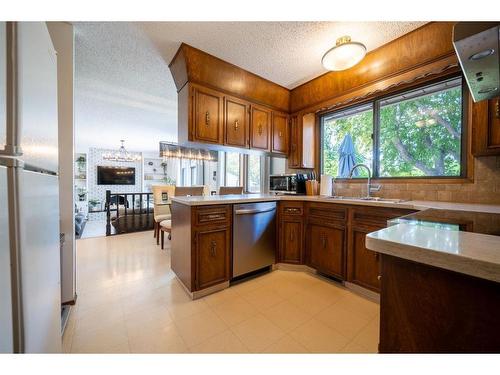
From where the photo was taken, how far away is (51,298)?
857 millimetres

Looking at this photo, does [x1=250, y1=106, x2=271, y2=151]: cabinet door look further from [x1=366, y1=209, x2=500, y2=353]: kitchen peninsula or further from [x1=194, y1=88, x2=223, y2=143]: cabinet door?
[x1=366, y1=209, x2=500, y2=353]: kitchen peninsula

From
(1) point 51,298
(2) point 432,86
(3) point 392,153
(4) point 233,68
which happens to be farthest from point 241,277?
(2) point 432,86

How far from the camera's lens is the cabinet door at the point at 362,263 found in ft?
5.56

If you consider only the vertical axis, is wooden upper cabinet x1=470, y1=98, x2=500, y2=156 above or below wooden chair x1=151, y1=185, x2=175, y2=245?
above

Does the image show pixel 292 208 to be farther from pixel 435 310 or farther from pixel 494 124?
pixel 435 310

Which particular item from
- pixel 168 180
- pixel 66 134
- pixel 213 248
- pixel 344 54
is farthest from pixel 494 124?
pixel 168 180

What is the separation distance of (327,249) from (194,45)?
2459mm

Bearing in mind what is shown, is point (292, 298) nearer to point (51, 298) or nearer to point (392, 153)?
point (51, 298)

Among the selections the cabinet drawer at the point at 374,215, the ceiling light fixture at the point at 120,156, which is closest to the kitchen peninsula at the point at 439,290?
the cabinet drawer at the point at 374,215

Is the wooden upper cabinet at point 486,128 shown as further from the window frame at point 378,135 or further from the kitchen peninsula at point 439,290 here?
the kitchen peninsula at point 439,290

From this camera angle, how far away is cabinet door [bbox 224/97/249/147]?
2.33 m

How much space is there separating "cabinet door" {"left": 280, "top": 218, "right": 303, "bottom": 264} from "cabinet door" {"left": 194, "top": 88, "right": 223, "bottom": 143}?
1.25 metres

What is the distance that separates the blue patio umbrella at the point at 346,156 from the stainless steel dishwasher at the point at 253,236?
1071 mm

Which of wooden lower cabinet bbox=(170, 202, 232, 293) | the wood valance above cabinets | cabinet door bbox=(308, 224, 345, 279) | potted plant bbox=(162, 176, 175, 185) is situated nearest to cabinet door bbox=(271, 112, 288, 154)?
the wood valance above cabinets
